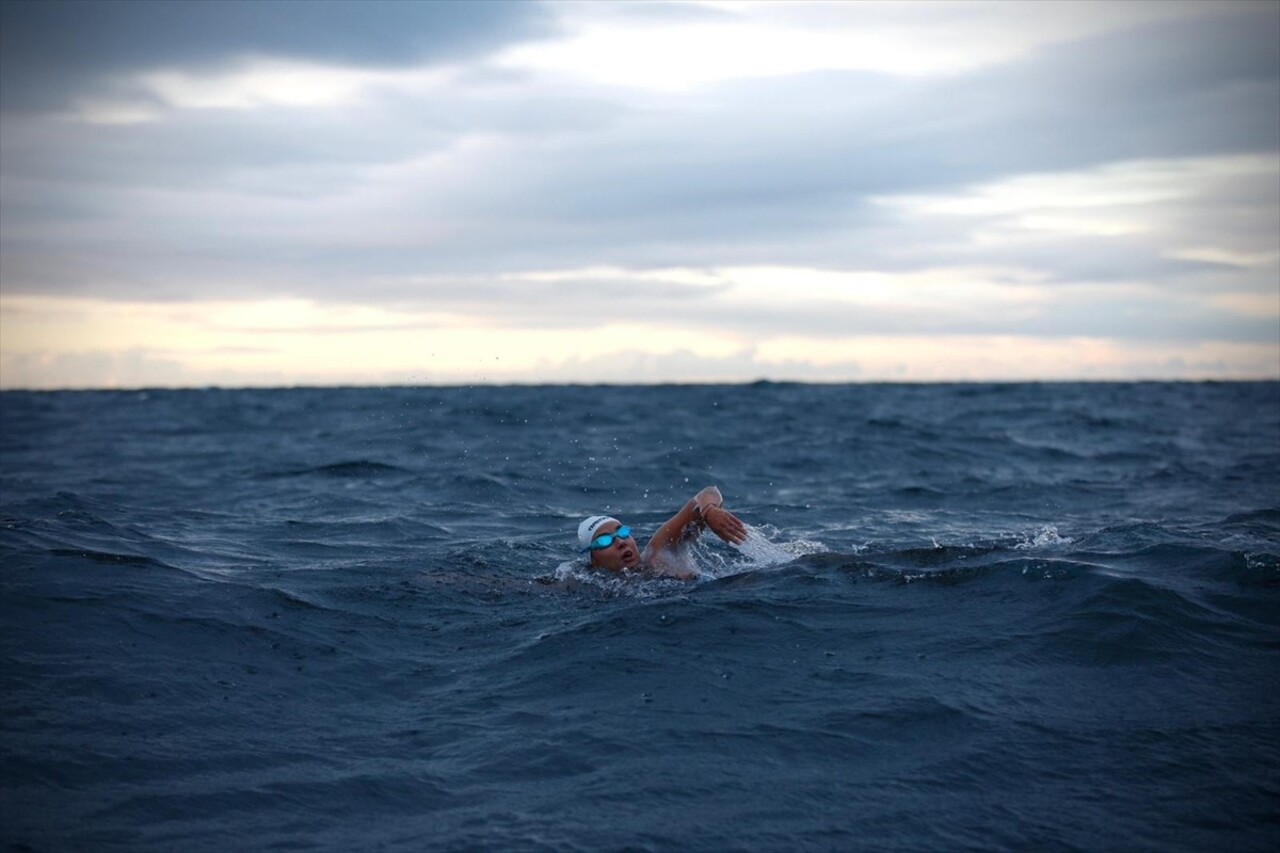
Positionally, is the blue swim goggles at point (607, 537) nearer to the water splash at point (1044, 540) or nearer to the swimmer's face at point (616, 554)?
the swimmer's face at point (616, 554)

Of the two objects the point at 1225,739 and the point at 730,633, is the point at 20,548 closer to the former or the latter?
the point at 730,633

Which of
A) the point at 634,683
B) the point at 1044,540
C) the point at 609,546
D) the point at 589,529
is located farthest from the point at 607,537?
the point at 1044,540

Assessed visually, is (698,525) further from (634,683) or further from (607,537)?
(634,683)

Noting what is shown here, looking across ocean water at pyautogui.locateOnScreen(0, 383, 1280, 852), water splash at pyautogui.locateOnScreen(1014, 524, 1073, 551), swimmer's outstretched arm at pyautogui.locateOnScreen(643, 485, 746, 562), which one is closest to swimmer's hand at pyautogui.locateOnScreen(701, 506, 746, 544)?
swimmer's outstretched arm at pyautogui.locateOnScreen(643, 485, 746, 562)

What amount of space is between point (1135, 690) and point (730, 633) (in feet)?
9.82

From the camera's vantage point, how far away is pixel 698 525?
11.0 m

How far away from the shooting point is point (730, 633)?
854 cm

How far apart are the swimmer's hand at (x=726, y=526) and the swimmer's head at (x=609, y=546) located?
1104 millimetres

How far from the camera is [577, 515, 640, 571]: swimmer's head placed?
1049 cm

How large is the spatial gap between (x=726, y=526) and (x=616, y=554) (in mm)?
1464

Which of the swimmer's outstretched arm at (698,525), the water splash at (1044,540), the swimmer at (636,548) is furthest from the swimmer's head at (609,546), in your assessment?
the water splash at (1044,540)

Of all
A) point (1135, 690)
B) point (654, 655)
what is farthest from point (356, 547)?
point (1135, 690)

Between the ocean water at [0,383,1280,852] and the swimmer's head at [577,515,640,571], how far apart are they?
228mm

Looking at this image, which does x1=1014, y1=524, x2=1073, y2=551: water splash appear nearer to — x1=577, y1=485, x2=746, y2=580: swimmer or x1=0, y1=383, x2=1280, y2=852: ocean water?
x1=0, y1=383, x2=1280, y2=852: ocean water
